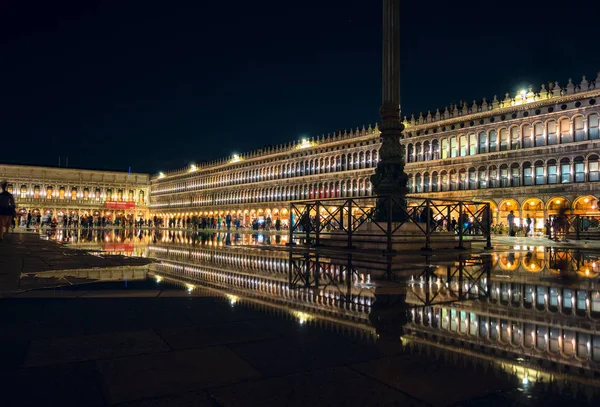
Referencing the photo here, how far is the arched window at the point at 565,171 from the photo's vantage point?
3997 centimetres

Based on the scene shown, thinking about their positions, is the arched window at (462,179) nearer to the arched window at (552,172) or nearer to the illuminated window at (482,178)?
the illuminated window at (482,178)

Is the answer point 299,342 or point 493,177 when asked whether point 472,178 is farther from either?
point 299,342

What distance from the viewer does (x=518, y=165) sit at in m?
43.9

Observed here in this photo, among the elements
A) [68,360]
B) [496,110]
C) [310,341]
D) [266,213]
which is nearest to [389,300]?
[310,341]

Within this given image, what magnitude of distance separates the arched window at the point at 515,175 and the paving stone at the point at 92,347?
45.9 meters

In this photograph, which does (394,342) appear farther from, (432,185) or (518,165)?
(432,185)

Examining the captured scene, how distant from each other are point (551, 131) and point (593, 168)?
5216 mm

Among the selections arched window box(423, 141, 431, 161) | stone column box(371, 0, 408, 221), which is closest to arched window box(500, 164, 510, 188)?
arched window box(423, 141, 431, 161)

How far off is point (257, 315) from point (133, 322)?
1.18 m

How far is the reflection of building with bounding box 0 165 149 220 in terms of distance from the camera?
102250 mm

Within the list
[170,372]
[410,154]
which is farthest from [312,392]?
[410,154]

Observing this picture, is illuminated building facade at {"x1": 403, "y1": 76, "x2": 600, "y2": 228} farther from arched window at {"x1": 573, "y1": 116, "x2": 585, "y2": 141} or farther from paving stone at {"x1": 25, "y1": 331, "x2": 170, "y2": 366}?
paving stone at {"x1": 25, "y1": 331, "x2": 170, "y2": 366}

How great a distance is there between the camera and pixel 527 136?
4344 centimetres

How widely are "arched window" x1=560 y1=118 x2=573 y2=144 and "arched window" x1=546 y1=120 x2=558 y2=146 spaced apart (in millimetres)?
584
